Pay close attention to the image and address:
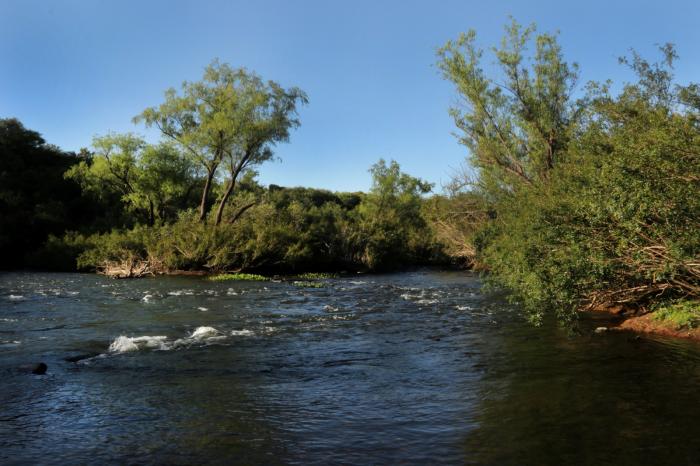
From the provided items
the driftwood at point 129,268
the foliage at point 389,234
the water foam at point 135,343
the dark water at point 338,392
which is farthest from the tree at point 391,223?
the water foam at point 135,343

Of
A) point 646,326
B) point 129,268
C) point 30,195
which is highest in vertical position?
point 30,195

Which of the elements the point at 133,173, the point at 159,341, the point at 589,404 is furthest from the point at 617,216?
the point at 133,173

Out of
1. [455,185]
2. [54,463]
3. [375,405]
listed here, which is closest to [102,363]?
[54,463]

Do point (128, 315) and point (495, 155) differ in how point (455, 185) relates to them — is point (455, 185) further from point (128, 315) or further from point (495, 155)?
point (128, 315)

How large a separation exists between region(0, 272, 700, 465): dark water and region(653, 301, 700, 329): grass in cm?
130

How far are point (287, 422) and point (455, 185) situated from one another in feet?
110

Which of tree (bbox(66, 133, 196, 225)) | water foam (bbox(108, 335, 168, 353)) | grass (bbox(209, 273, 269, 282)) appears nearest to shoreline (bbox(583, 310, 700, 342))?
water foam (bbox(108, 335, 168, 353))

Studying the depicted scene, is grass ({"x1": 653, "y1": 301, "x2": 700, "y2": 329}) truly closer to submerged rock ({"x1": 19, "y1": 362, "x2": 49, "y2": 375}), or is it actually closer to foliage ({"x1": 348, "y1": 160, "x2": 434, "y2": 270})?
submerged rock ({"x1": 19, "y1": 362, "x2": 49, "y2": 375})

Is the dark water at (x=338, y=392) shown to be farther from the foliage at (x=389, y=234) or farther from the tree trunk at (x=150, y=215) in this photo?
the tree trunk at (x=150, y=215)

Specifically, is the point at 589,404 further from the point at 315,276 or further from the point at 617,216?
the point at 315,276

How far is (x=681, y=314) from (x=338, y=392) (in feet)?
34.4

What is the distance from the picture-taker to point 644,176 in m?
10.9

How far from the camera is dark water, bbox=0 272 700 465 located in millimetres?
7375

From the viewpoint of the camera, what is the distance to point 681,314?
15.2m
